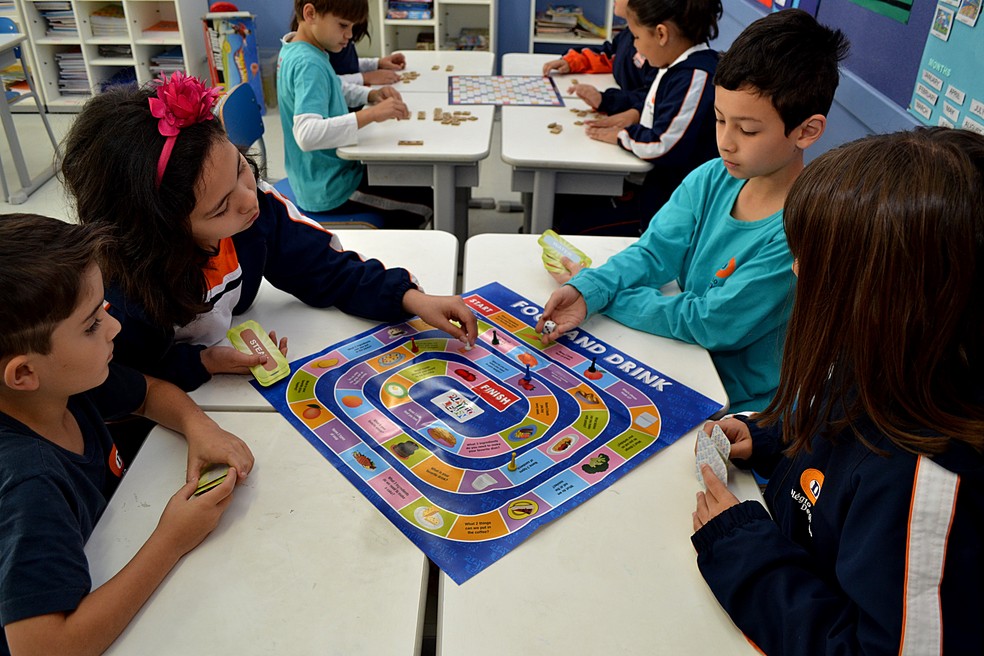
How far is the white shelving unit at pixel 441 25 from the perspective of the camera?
4.98 metres

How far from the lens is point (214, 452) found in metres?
1.03

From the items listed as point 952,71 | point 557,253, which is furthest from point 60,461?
point 952,71

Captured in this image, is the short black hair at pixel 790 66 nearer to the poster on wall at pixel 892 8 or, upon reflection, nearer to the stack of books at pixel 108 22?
the poster on wall at pixel 892 8

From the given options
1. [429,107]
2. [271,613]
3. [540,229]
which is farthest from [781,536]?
[429,107]

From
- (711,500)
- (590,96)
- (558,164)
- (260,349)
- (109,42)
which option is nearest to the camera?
(711,500)

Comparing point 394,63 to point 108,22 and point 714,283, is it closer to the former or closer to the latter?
point 714,283

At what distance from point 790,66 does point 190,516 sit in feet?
4.17

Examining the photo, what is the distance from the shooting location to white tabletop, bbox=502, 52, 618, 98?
3.11 meters

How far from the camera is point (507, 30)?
5.38 metres

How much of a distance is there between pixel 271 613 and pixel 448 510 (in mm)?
248

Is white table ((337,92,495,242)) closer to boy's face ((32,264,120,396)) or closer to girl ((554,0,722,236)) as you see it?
girl ((554,0,722,236))

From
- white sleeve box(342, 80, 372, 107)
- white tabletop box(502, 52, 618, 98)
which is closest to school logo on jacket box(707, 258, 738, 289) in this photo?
white tabletop box(502, 52, 618, 98)

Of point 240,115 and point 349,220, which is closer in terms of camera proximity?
point 240,115

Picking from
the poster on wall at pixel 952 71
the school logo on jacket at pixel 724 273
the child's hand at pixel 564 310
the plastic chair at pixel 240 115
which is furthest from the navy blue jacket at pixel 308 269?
the poster on wall at pixel 952 71
